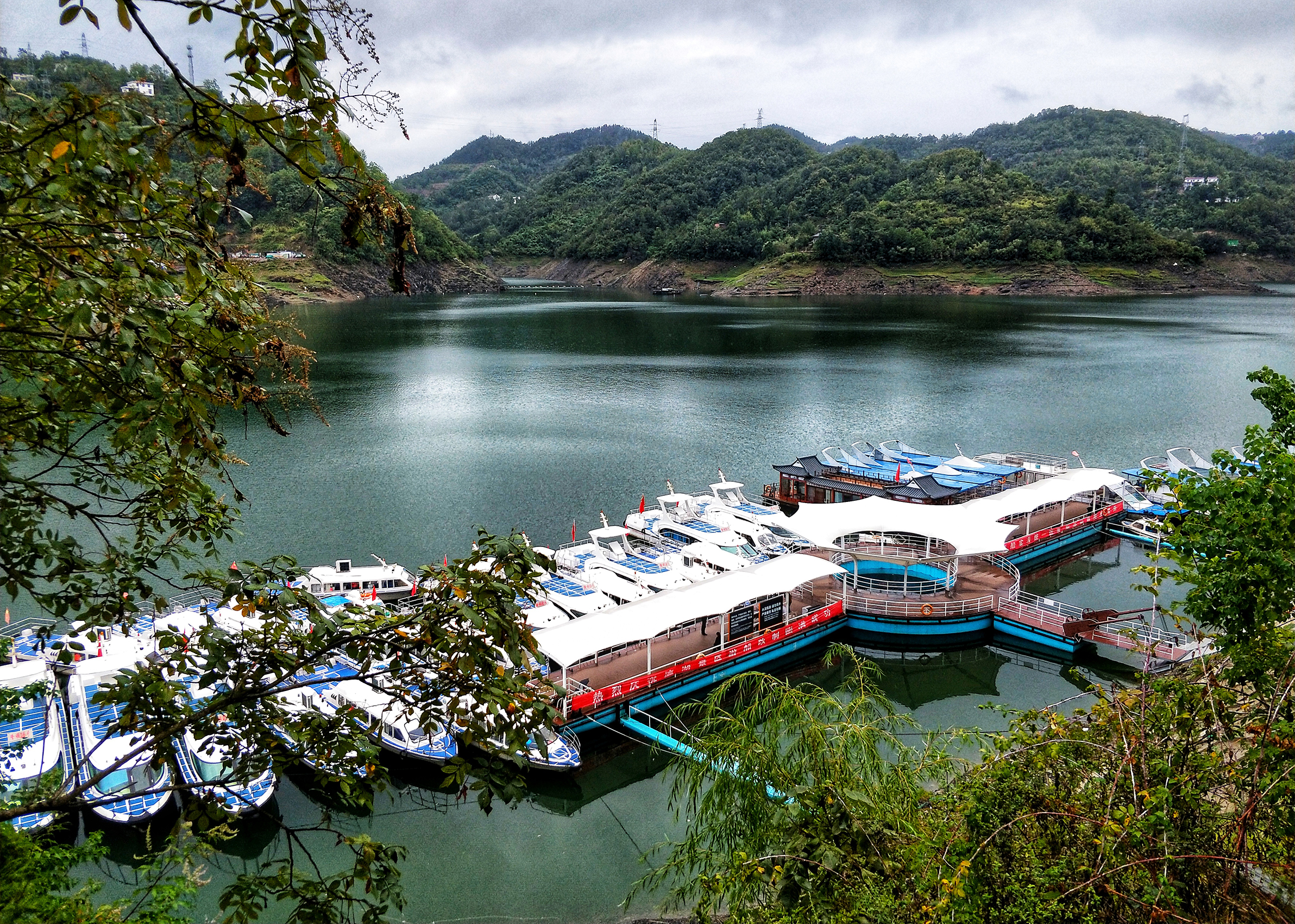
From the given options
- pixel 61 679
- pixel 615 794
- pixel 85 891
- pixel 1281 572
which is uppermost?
pixel 1281 572

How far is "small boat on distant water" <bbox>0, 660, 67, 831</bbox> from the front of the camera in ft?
45.3

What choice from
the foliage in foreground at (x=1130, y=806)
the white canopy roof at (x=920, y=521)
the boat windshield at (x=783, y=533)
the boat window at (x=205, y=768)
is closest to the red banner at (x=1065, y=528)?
the white canopy roof at (x=920, y=521)

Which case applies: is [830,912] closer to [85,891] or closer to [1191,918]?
[1191,918]

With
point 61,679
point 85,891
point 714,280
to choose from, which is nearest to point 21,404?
point 85,891

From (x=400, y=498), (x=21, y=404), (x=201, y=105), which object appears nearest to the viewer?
(x=201, y=105)

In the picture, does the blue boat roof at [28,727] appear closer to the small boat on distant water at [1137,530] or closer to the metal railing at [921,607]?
the metal railing at [921,607]

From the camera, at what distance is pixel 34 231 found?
3840 mm

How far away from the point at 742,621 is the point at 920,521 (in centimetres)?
697

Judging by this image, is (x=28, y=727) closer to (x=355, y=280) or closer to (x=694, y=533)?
(x=694, y=533)

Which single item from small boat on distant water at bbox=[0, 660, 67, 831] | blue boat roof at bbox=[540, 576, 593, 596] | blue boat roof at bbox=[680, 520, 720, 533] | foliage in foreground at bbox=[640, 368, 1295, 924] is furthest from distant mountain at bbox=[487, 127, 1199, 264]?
foliage in foreground at bbox=[640, 368, 1295, 924]

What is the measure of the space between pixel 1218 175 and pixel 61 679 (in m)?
196

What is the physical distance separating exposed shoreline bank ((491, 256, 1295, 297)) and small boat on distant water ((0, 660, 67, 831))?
394 feet

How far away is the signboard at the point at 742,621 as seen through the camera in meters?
21.3

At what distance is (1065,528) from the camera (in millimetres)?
30188
